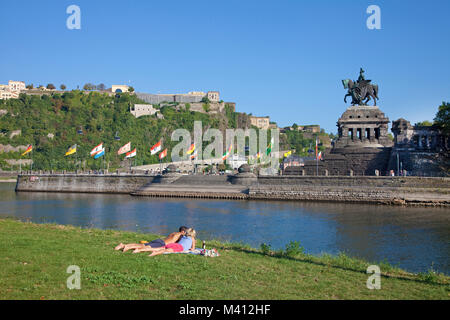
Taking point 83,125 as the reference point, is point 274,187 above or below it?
below

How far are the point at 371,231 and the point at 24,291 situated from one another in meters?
22.3

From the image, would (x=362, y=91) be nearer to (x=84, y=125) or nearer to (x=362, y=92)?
(x=362, y=92)

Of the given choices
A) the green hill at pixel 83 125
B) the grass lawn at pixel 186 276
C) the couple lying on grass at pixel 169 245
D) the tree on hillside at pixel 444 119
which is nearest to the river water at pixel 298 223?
the grass lawn at pixel 186 276

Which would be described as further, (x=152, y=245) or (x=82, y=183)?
(x=82, y=183)

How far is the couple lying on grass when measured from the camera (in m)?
12.6

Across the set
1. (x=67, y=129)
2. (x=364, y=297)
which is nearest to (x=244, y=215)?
(x=364, y=297)

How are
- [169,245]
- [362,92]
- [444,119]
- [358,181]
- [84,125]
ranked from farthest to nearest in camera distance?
[84,125] < [362,92] < [444,119] < [358,181] < [169,245]

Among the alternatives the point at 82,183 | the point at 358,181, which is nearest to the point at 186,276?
the point at 358,181

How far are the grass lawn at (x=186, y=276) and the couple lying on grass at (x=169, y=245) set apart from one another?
1.46 feet

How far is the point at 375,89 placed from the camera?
190 feet

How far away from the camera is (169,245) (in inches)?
509

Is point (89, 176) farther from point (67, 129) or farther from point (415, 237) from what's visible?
point (67, 129)

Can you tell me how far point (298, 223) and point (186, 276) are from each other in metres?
20.1

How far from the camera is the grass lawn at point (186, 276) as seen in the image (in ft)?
28.1
